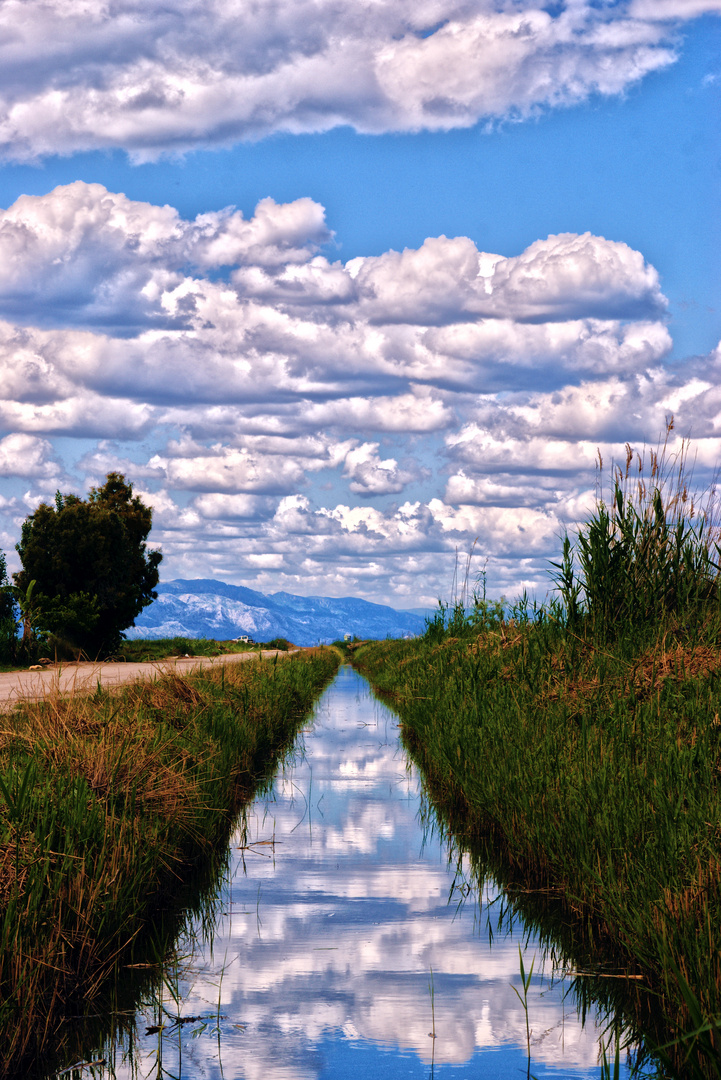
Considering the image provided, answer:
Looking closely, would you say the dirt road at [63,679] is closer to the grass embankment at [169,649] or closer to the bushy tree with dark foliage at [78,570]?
the bushy tree with dark foliage at [78,570]

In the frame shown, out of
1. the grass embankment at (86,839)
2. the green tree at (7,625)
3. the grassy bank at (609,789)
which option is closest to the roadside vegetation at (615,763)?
the grassy bank at (609,789)

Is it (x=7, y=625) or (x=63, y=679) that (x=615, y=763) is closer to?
(x=63, y=679)

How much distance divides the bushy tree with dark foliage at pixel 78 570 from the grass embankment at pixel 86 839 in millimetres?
29464

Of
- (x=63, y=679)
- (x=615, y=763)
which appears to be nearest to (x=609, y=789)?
(x=615, y=763)

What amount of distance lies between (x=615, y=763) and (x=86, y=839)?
15.4 ft

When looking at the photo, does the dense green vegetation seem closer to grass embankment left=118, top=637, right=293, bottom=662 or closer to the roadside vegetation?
grass embankment left=118, top=637, right=293, bottom=662

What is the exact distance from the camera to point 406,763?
1770 cm

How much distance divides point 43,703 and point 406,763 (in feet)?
29.2

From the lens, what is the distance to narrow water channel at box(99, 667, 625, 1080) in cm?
559

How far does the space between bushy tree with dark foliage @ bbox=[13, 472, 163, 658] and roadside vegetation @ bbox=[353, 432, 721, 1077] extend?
24.9m

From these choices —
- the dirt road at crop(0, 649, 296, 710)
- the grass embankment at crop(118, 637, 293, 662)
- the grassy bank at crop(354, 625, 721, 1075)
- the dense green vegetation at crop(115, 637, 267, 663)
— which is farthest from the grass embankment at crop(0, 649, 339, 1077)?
the grass embankment at crop(118, 637, 293, 662)

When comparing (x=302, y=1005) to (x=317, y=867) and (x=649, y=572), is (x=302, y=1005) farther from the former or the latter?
(x=649, y=572)

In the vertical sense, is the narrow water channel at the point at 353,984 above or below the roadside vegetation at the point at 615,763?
below

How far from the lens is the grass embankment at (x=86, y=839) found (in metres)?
5.64
